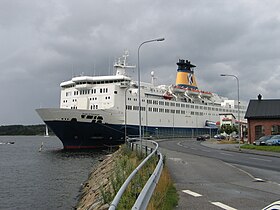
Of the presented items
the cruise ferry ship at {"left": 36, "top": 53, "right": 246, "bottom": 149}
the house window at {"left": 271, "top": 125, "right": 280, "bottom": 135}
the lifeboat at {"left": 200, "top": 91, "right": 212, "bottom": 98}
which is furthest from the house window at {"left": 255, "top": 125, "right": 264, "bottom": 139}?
the lifeboat at {"left": 200, "top": 91, "right": 212, "bottom": 98}

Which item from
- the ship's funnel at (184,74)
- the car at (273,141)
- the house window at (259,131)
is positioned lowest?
the car at (273,141)

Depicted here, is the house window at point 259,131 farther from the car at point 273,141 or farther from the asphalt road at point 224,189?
the asphalt road at point 224,189

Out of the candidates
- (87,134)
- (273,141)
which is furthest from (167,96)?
(273,141)

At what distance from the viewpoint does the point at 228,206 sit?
8008 millimetres

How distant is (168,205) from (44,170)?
25084 millimetres

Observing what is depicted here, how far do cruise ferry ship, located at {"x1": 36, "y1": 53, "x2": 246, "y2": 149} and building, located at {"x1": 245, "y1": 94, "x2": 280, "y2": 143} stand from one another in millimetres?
18080

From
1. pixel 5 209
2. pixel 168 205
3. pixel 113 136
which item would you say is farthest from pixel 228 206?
pixel 113 136

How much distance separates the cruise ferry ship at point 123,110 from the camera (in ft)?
172

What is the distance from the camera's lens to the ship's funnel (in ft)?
264

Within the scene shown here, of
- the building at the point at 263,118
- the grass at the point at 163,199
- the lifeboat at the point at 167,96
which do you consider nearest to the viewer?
the grass at the point at 163,199

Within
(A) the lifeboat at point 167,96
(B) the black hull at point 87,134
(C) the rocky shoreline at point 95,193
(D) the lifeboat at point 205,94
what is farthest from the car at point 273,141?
(D) the lifeboat at point 205,94

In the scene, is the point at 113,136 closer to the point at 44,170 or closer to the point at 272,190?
the point at 44,170

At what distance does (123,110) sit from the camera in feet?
192

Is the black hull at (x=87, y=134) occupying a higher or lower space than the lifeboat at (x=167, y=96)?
lower
